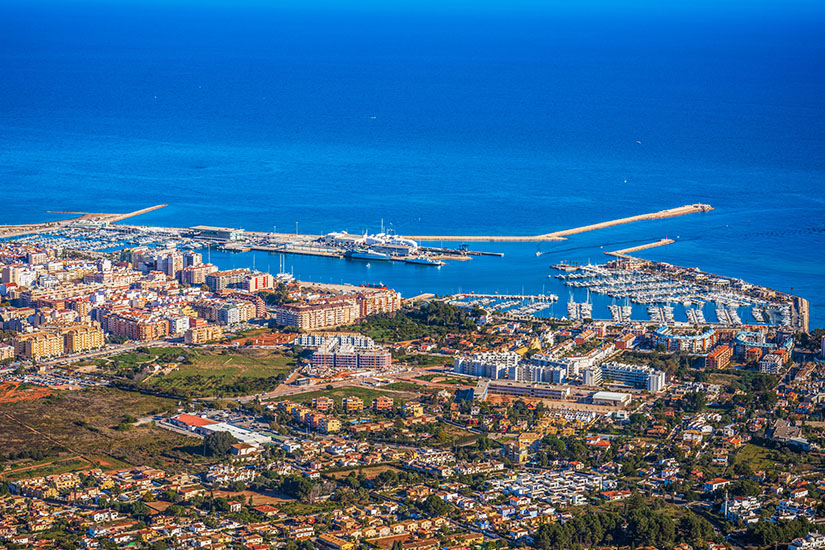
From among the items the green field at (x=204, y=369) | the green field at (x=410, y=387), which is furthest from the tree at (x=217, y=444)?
the green field at (x=410, y=387)

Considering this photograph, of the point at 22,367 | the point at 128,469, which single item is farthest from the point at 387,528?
the point at 22,367

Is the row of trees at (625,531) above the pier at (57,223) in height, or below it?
below

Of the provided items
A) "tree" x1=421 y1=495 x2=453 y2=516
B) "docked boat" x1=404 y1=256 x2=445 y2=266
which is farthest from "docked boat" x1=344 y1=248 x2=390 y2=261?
"tree" x1=421 y1=495 x2=453 y2=516

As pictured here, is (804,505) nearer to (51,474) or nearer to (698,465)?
(698,465)

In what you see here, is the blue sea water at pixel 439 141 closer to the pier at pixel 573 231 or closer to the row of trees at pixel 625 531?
the pier at pixel 573 231

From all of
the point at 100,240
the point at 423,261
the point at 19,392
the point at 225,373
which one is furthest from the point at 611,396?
the point at 100,240

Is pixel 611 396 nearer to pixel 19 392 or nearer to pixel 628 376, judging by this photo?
pixel 628 376
